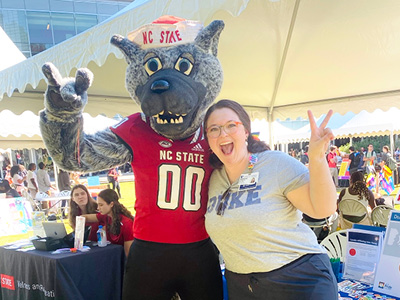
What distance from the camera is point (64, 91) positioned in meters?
1.35

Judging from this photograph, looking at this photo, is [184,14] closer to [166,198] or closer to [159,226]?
[166,198]

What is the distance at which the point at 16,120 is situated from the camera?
23.5 ft

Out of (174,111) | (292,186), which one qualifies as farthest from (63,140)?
(292,186)

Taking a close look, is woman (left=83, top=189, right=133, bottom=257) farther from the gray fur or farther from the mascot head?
the mascot head

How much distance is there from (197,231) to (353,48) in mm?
3028

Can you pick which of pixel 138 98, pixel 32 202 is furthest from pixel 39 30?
pixel 138 98

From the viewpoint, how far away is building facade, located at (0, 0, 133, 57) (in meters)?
19.1

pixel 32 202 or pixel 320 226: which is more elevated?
pixel 320 226

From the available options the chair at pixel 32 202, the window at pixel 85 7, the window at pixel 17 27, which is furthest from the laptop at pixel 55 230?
the window at pixel 85 7

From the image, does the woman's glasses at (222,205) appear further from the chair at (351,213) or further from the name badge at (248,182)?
the chair at (351,213)

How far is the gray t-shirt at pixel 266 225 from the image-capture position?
1.32 metres

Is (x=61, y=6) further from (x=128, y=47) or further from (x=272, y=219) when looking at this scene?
(x=272, y=219)

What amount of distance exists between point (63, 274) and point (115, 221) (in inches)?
26.0

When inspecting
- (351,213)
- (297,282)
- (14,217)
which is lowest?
(14,217)
